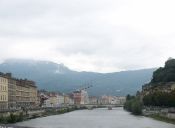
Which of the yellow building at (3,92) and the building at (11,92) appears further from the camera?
the building at (11,92)

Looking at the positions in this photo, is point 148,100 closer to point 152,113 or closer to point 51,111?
point 152,113

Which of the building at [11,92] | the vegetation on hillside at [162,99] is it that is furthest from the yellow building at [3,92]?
the vegetation on hillside at [162,99]

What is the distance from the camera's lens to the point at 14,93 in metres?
127

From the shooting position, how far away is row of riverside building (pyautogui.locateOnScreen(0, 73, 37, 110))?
110562 mm

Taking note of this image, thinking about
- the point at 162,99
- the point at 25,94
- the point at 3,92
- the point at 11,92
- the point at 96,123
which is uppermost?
the point at 25,94

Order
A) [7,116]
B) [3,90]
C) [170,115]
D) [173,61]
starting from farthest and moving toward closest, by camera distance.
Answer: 1. [173,61]
2. [3,90]
3. [170,115]
4. [7,116]

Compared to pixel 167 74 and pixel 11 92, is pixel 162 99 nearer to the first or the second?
pixel 167 74

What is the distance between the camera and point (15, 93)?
A: 423ft

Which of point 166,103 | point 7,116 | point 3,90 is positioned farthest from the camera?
point 3,90

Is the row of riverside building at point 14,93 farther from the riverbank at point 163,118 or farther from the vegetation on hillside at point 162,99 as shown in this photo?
the vegetation on hillside at point 162,99

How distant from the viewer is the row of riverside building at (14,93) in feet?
363

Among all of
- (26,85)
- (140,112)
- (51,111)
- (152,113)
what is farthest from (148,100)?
(26,85)

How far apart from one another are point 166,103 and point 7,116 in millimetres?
36400

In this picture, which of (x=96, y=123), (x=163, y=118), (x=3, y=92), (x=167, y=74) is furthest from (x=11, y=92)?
(x=96, y=123)
